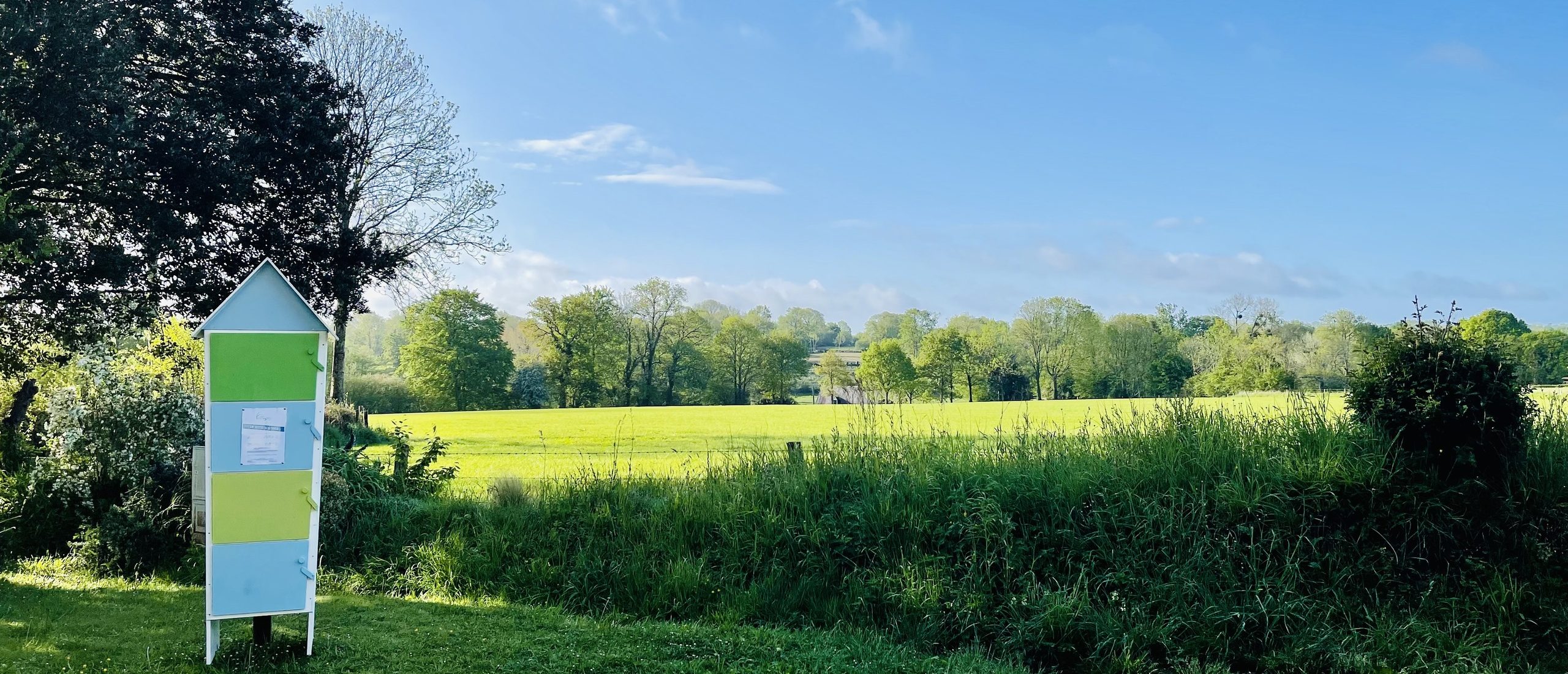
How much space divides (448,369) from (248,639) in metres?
42.4

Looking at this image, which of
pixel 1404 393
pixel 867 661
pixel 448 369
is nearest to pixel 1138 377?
pixel 448 369

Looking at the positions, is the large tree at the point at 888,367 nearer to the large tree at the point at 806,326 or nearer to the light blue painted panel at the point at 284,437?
the large tree at the point at 806,326

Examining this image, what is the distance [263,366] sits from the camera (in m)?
4.80

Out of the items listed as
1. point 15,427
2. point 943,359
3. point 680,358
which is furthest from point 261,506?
point 943,359

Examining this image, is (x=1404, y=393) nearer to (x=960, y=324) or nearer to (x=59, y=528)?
(x=59, y=528)

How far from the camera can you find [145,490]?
8281 millimetres

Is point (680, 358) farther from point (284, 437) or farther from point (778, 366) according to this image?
point (284, 437)

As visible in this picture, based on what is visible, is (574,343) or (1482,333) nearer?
(1482,333)

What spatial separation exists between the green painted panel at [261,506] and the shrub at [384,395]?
40784mm

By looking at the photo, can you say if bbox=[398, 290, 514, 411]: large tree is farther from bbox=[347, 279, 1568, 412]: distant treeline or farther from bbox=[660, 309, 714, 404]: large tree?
bbox=[660, 309, 714, 404]: large tree

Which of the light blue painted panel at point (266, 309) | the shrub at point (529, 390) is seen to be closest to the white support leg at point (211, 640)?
the light blue painted panel at point (266, 309)

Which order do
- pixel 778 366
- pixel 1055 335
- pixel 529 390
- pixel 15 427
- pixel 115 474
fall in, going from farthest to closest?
1. pixel 778 366
2. pixel 1055 335
3. pixel 529 390
4. pixel 15 427
5. pixel 115 474

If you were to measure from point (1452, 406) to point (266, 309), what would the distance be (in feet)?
27.3

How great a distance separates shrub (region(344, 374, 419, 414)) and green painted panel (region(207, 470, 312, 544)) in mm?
40784
